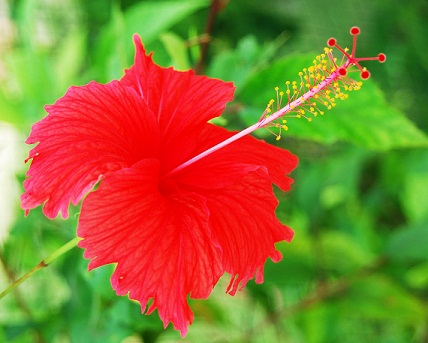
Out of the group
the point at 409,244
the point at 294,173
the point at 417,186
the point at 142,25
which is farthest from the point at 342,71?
the point at 294,173

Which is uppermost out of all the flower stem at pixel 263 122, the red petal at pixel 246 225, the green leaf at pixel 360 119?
the flower stem at pixel 263 122

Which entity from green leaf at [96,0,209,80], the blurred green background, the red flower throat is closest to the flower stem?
the red flower throat

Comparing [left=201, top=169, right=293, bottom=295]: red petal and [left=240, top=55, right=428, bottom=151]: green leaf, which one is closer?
[left=201, top=169, right=293, bottom=295]: red petal

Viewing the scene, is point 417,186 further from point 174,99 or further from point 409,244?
point 174,99

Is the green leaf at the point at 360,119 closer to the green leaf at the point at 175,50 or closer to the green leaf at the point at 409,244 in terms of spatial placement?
the green leaf at the point at 175,50

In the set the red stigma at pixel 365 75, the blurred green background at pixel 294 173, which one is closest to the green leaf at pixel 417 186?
the blurred green background at pixel 294 173

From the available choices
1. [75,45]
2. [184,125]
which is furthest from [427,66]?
[184,125]

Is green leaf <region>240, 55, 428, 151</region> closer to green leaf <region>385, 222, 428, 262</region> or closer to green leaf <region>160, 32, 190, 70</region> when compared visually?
green leaf <region>160, 32, 190, 70</region>
